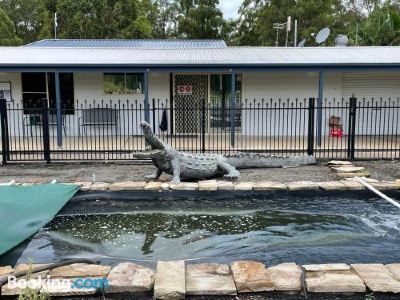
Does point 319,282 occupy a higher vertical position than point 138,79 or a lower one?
lower

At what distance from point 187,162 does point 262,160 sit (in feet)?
7.01

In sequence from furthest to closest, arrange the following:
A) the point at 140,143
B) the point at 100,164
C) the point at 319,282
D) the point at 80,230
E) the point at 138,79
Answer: the point at 138,79 < the point at 140,143 < the point at 100,164 < the point at 80,230 < the point at 319,282

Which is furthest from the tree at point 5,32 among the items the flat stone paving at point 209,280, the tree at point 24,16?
the flat stone paving at point 209,280

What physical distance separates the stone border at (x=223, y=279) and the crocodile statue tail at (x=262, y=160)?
514 centimetres

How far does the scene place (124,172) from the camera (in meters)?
9.34

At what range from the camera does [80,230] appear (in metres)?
6.11

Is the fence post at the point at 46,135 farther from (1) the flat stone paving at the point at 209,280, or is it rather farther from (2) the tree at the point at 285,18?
(2) the tree at the point at 285,18

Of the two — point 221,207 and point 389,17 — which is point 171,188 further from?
point 389,17

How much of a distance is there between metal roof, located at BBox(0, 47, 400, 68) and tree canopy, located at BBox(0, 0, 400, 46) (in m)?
7.36

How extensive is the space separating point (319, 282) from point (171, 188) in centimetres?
386

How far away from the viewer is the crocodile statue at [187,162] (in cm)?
781

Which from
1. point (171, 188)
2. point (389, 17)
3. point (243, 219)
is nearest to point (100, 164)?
point (171, 188)

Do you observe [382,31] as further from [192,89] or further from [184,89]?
[184,89]

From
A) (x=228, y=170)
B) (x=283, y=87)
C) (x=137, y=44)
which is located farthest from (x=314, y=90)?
(x=228, y=170)
